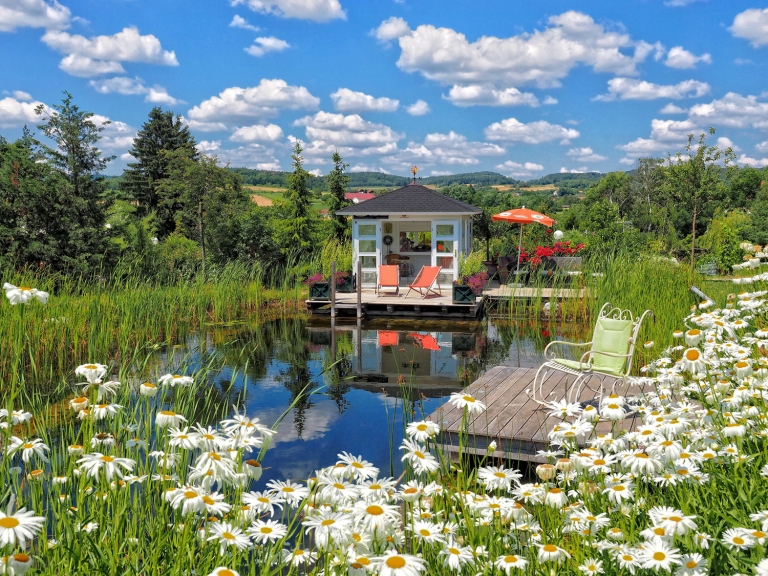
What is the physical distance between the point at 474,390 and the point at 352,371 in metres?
3.75

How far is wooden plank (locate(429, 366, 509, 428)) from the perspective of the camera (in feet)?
16.3

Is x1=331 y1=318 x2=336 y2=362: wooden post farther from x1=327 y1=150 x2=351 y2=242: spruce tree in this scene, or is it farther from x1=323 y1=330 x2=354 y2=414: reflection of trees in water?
x1=327 y1=150 x2=351 y2=242: spruce tree

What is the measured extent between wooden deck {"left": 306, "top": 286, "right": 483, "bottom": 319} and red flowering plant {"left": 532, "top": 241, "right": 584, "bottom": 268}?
2.84m

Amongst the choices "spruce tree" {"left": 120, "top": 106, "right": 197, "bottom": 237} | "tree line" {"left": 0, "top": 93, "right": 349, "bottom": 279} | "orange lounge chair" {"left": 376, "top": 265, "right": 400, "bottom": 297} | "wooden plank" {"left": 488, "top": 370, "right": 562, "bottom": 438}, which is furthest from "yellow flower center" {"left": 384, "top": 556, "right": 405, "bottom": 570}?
"spruce tree" {"left": 120, "top": 106, "right": 197, "bottom": 237}

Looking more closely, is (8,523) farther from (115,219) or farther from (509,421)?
(115,219)

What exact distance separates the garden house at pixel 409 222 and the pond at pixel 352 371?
3465 millimetres

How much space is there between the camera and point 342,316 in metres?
14.6

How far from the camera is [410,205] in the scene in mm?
16906

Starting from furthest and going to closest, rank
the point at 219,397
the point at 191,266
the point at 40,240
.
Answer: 1. the point at 191,266
2. the point at 40,240
3. the point at 219,397

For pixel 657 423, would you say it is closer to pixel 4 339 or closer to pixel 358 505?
pixel 358 505

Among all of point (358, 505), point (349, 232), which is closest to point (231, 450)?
point (358, 505)

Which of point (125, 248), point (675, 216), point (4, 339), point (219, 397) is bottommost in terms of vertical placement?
point (219, 397)

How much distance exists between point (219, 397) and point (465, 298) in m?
7.58

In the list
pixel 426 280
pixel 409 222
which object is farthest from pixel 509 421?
pixel 409 222
